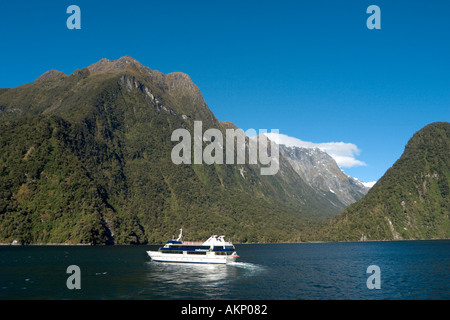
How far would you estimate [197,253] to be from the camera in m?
141

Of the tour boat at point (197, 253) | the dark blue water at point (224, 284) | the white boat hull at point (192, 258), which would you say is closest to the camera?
the dark blue water at point (224, 284)

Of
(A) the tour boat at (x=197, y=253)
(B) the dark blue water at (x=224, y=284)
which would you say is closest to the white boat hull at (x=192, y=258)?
(A) the tour boat at (x=197, y=253)

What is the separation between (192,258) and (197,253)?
4.81 m

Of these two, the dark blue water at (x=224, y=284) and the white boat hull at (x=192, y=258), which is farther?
the white boat hull at (x=192, y=258)

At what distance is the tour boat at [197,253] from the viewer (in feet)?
444

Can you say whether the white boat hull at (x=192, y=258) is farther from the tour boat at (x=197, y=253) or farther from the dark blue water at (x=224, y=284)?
the dark blue water at (x=224, y=284)

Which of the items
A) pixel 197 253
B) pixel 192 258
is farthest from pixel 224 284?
pixel 197 253

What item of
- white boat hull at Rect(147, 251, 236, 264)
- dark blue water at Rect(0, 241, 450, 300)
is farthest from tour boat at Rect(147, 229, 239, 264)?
dark blue water at Rect(0, 241, 450, 300)
